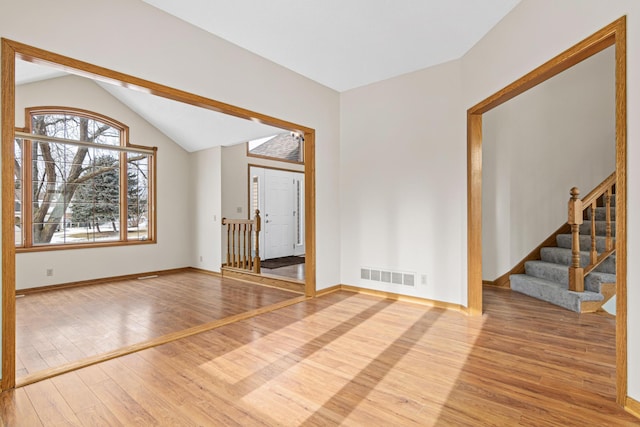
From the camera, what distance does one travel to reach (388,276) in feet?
14.5

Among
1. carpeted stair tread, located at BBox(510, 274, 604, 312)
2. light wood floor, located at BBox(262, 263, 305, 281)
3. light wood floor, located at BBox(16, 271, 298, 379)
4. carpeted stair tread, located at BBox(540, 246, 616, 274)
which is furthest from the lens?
light wood floor, located at BBox(262, 263, 305, 281)

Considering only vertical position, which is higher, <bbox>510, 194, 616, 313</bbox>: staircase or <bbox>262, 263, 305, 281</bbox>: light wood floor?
<bbox>510, 194, 616, 313</bbox>: staircase

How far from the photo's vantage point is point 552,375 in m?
2.27

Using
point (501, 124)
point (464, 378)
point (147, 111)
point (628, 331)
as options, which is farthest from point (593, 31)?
point (147, 111)

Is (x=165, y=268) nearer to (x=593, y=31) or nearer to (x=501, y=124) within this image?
(x=501, y=124)

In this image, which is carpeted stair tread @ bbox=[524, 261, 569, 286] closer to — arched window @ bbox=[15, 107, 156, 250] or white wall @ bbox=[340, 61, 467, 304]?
white wall @ bbox=[340, 61, 467, 304]

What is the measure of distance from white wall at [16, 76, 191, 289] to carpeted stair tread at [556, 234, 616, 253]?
6725 mm

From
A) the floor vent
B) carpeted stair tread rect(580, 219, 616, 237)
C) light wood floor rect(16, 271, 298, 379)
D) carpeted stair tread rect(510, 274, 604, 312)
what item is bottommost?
light wood floor rect(16, 271, 298, 379)

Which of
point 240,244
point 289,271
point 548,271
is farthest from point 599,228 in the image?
point 240,244

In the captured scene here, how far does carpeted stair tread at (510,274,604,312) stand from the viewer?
3666 millimetres

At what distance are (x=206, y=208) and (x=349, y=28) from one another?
4644 mm

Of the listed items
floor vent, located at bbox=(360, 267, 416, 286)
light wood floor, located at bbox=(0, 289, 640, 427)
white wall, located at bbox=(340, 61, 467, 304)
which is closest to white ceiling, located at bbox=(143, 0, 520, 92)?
white wall, located at bbox=(340, 61, 467, 304)

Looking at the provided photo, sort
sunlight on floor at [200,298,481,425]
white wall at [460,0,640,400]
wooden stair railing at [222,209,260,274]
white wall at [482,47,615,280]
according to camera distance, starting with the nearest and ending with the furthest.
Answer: white wall at [460,0,640,400] → sunlight on floor at [200,298,481,425] → white wall at [482,47,615,280] → wooden stair railing at [222,209,260,274]

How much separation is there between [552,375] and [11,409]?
3.44 m
